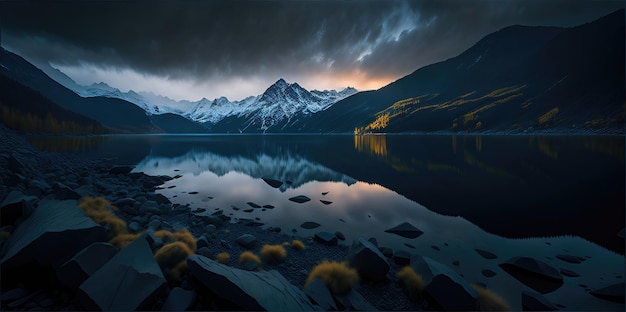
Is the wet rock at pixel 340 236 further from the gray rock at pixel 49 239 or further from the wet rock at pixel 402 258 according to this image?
the gray rock at pixel 49 239

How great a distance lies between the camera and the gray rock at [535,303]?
717 cm

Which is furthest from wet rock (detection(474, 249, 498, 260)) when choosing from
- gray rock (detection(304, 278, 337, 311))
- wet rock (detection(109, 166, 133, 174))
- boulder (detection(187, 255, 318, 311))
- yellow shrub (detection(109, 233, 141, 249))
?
wet rock (detection(109, 166, 133, 174))

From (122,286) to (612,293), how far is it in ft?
48.9

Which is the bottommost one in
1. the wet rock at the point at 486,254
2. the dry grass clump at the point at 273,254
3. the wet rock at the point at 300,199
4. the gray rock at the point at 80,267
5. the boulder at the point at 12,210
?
the wet rock at the point at 486,254

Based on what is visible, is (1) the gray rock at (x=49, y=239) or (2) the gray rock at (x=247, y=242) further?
(2) the gray rock at (x=247, y=242)

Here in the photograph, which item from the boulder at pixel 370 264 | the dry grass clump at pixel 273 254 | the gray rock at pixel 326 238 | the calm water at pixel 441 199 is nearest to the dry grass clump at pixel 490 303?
the boulder at pixel 370 264

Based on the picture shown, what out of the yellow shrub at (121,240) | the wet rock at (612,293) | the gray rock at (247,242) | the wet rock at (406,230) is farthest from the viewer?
the wet rock at (406,230)

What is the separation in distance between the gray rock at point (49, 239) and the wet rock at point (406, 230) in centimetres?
1310

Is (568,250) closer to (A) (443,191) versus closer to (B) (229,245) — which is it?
(A) (443,191)

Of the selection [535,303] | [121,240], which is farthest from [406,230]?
[121,240]

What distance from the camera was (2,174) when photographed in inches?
615

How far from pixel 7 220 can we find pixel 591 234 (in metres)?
27.7

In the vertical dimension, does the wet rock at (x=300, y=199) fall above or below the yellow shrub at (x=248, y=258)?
below

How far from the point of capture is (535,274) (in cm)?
871
